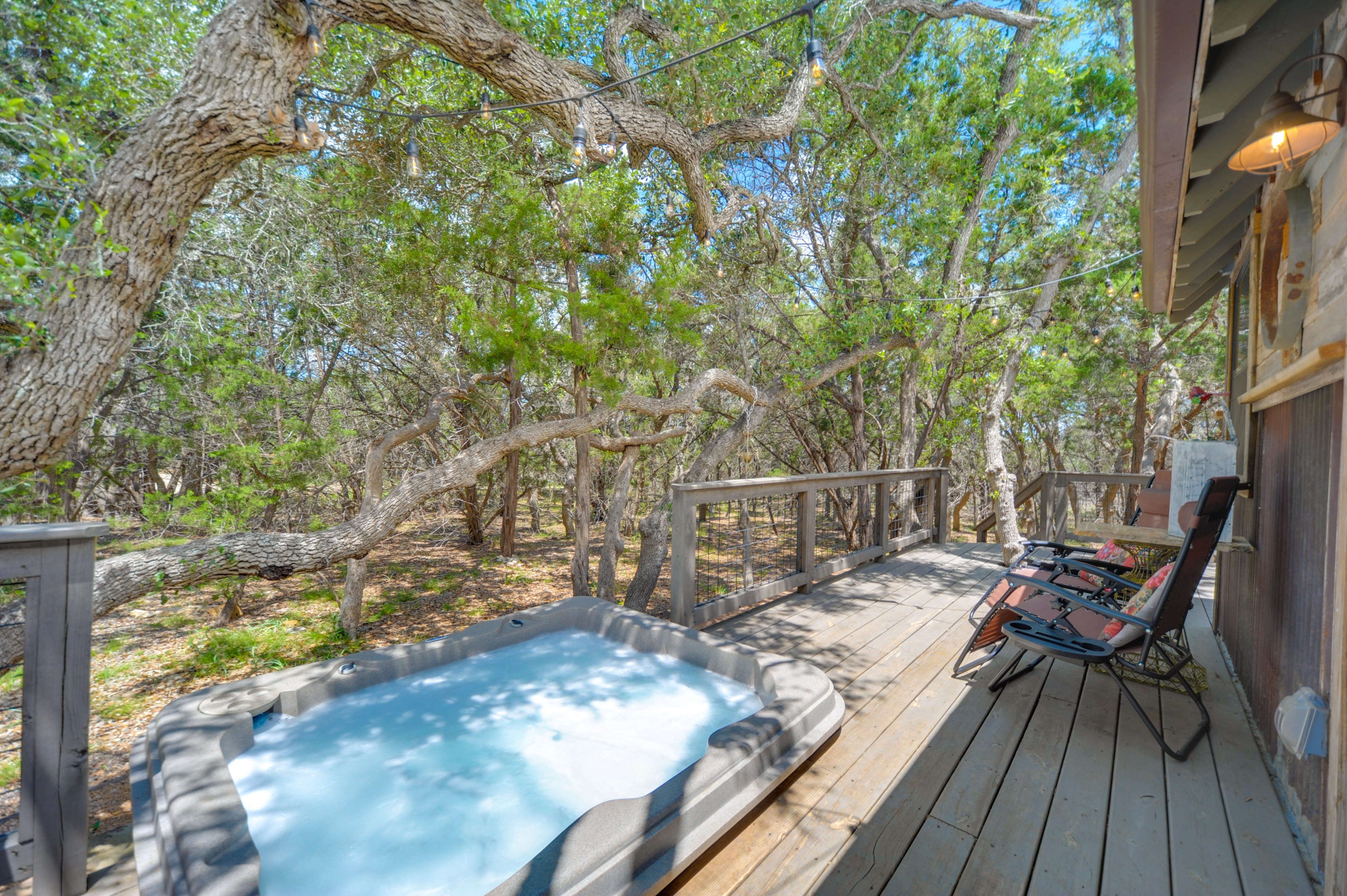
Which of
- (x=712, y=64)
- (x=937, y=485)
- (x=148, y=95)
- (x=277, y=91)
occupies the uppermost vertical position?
(x=712, y=64)

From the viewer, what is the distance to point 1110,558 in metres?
3.79

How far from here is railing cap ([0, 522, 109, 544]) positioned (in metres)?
1.48

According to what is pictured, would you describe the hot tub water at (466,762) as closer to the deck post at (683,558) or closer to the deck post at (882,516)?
the deck post at (683,558)

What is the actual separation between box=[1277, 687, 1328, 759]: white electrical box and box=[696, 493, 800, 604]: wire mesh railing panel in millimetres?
2515

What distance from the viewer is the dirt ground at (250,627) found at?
12.8 feet

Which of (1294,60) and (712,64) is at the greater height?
(712,64)

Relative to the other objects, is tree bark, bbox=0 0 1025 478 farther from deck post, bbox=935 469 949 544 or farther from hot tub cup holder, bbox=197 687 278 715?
deck post, bbox=935 469 949 544

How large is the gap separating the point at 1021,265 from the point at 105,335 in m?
8.57

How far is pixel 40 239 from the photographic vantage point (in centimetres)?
286

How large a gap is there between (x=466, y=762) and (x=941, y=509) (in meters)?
6.07

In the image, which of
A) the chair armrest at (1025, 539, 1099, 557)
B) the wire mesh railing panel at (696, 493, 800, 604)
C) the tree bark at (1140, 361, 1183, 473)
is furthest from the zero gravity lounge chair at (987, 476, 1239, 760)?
the tree bark at (1140, 361, 1183, 473)

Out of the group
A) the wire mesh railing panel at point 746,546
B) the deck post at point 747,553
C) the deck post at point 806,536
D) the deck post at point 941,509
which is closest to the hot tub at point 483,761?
the wire mesh railing panel at point 746,546

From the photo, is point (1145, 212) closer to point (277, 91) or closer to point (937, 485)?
point (277, 91)

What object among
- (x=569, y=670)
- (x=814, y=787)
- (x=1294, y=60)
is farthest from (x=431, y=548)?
(x=1294, y=60)
